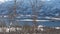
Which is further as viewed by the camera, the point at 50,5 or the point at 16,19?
the point at 50,5

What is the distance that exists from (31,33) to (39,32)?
356 millimetres

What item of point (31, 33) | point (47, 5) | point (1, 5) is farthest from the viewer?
point (47, 5)

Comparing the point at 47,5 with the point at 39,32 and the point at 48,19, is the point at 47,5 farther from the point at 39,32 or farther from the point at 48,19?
the point at 39,32

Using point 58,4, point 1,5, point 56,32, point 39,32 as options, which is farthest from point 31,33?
point 58,4

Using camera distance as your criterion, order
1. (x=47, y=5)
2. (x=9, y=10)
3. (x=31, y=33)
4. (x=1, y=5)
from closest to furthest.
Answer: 1. (x=31, y=33)
2. (x=9, y=10)
3. (x=1, y=5)
4. (x=47, y=5)

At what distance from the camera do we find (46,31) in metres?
6.86

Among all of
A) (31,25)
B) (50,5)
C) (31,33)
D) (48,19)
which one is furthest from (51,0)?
(31,33)

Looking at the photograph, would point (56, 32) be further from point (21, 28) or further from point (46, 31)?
point (21, 28)

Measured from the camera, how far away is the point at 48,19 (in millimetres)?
8727

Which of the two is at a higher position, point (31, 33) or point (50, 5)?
point (50, 5)

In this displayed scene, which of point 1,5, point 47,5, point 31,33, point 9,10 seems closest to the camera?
point 31,33

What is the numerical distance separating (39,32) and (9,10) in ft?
4.70

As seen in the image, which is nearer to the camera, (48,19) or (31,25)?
(31,25)

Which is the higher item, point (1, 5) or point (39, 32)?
point (1, 5)
